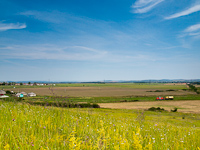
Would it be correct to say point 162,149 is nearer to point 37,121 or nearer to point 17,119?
point 37,121

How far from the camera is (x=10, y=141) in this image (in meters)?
3.94

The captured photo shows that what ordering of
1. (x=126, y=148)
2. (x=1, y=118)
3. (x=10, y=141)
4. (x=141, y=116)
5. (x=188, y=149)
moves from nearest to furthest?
(x=126, y=148), (x=10, y=141), (x=188, y=149), (x=1, y=118), (x=141, y=116)

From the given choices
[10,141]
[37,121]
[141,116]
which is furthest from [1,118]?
[141,116]

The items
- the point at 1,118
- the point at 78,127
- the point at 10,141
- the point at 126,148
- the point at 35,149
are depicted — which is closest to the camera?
the point at 35,149

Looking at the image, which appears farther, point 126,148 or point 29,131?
point 29,131

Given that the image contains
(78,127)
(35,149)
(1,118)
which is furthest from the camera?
(1,118)

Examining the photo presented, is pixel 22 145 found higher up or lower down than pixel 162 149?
higher up

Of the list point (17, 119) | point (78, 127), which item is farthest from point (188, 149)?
point (17, 119)

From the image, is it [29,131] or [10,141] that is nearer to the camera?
[10,141]

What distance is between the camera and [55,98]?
29.2 ft

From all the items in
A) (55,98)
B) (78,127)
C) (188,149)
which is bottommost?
(188,149)

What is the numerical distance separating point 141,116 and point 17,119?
19.1ft

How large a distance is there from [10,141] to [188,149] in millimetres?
4908

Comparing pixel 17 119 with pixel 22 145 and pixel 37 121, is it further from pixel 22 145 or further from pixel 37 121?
pixel 22 145
